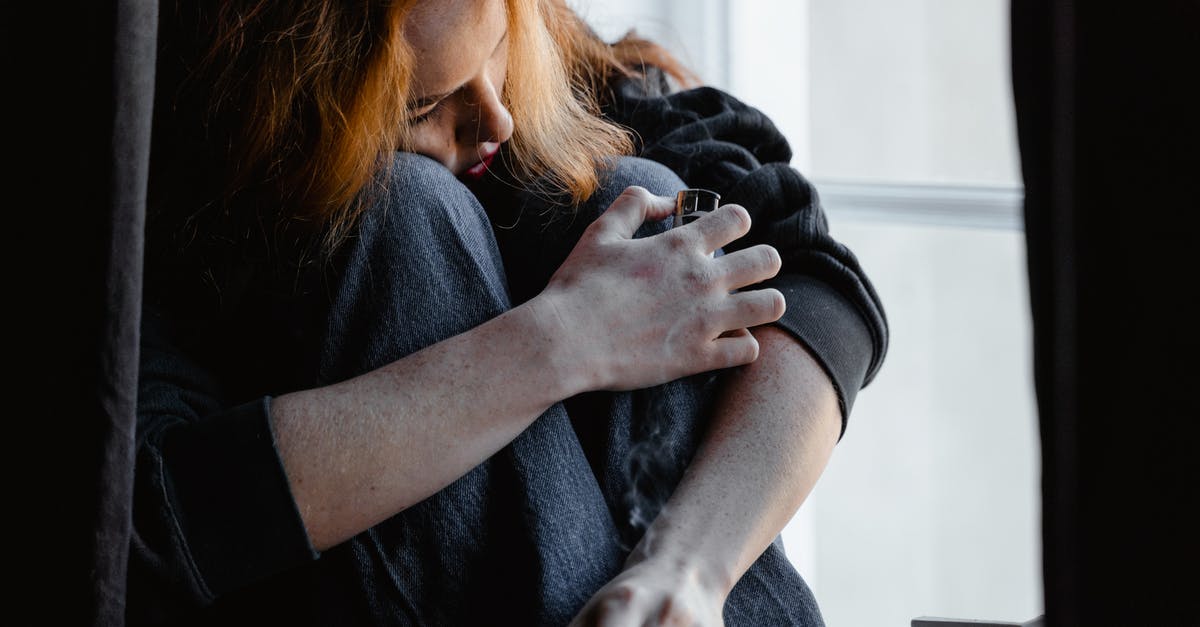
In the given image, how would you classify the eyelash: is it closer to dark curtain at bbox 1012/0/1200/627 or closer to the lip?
the lip

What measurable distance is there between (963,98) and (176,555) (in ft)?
4.55

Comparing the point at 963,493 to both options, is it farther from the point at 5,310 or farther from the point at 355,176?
the point at 5,310

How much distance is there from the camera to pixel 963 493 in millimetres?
1674

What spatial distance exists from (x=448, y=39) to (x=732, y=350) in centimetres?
30

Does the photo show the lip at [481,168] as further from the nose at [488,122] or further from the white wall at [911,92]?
the white wall at [911,92]

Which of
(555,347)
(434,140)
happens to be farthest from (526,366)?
(434,140)

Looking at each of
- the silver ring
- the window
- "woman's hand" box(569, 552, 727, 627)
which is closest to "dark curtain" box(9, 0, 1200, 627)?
"woman's hand" box(569, 552, 727, 627)

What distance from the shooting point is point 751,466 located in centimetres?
74

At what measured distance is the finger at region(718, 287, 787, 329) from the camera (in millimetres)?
752

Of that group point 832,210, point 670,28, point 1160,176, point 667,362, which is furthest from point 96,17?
point 832,210

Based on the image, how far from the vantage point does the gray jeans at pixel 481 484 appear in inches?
27.3

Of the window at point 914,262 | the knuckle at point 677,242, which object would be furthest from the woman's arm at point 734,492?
the window at point 914,262

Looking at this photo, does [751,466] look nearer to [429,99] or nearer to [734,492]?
[734,492]

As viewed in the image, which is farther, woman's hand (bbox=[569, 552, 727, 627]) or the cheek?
the cheek
